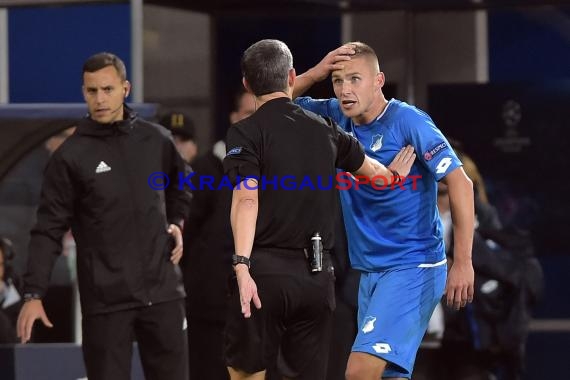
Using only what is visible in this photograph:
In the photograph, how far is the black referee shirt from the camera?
18.0 feet

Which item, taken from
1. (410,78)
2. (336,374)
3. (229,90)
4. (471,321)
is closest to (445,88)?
(410,78)

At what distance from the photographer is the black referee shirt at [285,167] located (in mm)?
5473

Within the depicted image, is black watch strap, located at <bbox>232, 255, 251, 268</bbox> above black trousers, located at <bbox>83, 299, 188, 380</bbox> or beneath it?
above

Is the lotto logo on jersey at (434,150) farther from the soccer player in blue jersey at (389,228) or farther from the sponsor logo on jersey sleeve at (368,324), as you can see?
the sponsor logo on jersey sleeve at (368,324)

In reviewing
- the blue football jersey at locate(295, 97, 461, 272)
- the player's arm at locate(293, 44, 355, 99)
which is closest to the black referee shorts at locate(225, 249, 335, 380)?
the blue football jersey at locate(295, 97, 461, 272)

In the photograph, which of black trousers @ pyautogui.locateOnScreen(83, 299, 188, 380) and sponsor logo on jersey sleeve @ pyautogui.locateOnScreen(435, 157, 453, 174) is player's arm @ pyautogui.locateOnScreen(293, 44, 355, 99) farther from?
black trousers @ pyautogui.locateOnScreen(83, 299, 188, 380)

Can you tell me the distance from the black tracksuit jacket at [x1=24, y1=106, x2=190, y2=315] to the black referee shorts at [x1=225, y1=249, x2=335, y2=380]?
1106 millimetres

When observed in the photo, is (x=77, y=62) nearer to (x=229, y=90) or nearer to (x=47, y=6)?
(x=47, y=6)

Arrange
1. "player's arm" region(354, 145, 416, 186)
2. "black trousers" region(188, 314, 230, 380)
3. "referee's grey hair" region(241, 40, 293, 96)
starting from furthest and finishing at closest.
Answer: "black trousers" region(188, 314, 230, 380) < "player's arm" region(354, 145, 416, 186) < "referee's grey hair" region(241, 40, 293, 96)

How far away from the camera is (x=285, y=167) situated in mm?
5480

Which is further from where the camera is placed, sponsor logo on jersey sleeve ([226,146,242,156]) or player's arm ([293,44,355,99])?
player's arm ([293,44,355,99])

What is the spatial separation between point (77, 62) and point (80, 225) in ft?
5.68

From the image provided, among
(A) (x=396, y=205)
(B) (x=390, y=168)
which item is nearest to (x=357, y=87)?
(B) (x=390, y=168)

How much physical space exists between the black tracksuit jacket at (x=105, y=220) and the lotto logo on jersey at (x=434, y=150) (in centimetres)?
138
